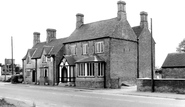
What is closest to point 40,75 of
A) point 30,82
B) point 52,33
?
point 30,82

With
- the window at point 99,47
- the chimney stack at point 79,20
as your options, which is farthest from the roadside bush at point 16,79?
the window at point 99,47

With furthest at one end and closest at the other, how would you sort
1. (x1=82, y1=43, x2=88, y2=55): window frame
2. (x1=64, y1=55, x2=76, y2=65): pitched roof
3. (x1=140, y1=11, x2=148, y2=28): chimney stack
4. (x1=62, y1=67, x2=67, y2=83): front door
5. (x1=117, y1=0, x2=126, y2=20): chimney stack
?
(x1=140, y1=11, x2=148, y2=28): chimney stack
(x1=62, y1=67, x2=67, y2=83): front door
(x1=64, y1=55, x2=76, y2=65): pitched roof
(x1=82, y1=43, x2=88, y2=55): window frame
(x1=117, y1=0, x2=126, y2=20): chimney stack

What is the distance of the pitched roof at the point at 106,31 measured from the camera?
3312 cm

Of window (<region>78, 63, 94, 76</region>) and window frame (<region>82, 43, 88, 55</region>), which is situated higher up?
window frame (<region>82, 43, 88, 55</region>)

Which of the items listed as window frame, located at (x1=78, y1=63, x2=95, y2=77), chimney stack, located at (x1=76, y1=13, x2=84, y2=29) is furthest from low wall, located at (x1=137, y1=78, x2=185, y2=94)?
chimney stack, located at (x1=76, y1=13, x2=84, y2=29)

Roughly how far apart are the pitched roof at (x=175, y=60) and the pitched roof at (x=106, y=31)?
5.88 m

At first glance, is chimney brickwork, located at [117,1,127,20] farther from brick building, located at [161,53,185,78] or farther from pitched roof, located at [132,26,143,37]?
brick building, located at [161,53,185,78]

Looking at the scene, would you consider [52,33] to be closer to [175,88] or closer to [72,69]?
[72,69]

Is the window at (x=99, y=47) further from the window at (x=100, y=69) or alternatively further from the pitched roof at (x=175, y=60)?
the pitched roof at (x=175, y=60)

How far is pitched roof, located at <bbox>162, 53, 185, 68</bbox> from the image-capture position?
104 feet

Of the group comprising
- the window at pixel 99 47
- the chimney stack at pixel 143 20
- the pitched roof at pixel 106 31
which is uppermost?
the chimney stack at pixel 143 20

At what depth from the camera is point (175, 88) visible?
74.3ft

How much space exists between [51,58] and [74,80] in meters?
6.54

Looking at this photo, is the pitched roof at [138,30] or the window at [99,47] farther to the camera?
the pitched roof at [138,30]
